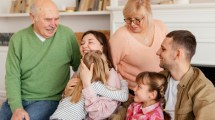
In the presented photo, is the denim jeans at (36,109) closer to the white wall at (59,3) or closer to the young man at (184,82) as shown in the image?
the young man at (184,82)

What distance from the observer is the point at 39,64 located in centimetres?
210

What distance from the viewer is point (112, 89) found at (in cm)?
188

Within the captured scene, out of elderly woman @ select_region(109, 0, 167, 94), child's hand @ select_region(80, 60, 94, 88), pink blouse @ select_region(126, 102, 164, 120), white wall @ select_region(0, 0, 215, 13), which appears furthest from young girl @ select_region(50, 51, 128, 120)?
white wall @ select_region(0, 0, 215, 13)

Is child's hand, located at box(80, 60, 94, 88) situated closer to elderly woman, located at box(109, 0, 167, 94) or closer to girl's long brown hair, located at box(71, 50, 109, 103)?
girl's long brown hair, located at box(71, 50, 109, 103)

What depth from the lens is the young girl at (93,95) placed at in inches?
71.2

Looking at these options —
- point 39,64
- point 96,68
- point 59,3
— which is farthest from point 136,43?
point 59,3

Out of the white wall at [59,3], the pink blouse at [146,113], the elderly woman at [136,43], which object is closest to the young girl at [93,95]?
the pink blouse at [146,113]

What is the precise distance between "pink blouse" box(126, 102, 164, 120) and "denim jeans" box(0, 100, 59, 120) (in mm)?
579

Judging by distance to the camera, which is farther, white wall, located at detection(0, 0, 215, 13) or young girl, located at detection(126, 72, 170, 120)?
white wall, located at detection(0, 0, 215, 13)

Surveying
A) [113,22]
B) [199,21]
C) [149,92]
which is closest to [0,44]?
[113,22]

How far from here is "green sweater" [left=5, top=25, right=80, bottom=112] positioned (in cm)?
206

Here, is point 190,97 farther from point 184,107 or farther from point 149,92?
point 149,92

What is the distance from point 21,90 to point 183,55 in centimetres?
116

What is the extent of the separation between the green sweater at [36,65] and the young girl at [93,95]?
291mm
